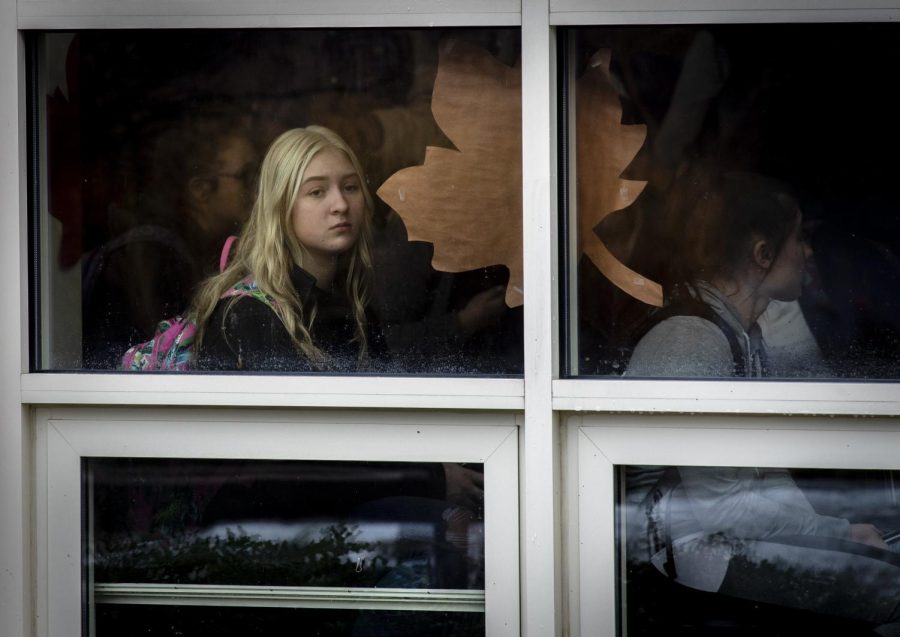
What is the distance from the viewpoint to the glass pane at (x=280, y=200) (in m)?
1.99

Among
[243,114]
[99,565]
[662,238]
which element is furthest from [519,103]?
[99,565]

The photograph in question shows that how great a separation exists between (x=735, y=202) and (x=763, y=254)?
Answer: 0.36 feet

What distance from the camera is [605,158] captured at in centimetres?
196

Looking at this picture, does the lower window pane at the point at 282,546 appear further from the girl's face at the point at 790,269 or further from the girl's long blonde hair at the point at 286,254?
the girl's face at the point at 790,269

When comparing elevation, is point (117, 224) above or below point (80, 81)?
below

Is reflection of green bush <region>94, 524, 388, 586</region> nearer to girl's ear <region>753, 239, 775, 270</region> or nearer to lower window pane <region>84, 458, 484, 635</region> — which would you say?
lower window pane <region>84, 458, 484, 635</region>

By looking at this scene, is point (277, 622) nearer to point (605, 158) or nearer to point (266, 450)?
point (266, 450)

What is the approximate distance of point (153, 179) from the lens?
2.06m

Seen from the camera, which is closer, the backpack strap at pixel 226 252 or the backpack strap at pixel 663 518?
the backpack strap at pixel 663 518

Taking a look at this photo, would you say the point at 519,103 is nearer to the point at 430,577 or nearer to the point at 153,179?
the point at 153,179

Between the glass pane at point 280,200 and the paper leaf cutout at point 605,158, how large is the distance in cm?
13

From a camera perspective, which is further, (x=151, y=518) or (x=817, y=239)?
(x=151, y=518)

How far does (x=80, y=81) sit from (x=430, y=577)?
121cm

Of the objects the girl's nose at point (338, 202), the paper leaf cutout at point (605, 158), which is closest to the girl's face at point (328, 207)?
the girl's nose at point (338, 202)
